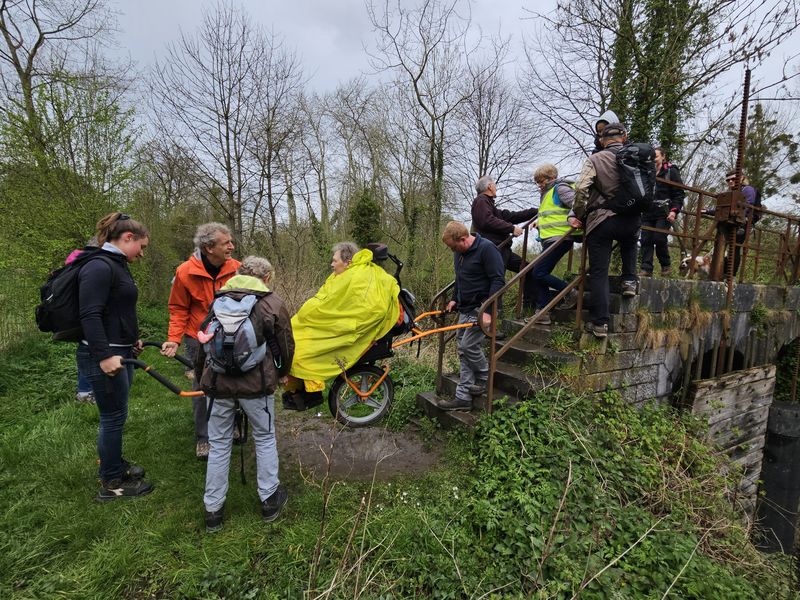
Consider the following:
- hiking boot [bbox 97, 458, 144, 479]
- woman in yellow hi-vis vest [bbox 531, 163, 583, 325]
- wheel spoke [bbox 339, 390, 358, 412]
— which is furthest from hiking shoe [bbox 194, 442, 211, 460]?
woman in yellow hi-vis vest [bbox 531, 163, 583, 325]

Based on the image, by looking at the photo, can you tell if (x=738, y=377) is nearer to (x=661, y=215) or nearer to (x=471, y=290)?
(x=661, y=215)

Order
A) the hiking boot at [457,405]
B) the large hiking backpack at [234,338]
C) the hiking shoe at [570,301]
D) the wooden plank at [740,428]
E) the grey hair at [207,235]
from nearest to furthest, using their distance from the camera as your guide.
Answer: the large hiking backpack at [234,338], the grey hair at [207,235], the hiking boot at [457,405], the hiking shoe at [570,301], the wooden plank at [740,428]

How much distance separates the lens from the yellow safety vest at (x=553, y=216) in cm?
436

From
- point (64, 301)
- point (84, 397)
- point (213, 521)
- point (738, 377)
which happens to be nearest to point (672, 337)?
point (738, 377)

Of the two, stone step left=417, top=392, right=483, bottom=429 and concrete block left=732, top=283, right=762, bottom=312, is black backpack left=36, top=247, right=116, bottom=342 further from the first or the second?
concrete block left=732, top=283, right=762, bottom=312

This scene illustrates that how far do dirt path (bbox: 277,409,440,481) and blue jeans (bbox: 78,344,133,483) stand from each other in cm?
132

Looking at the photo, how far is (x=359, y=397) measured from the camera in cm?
416

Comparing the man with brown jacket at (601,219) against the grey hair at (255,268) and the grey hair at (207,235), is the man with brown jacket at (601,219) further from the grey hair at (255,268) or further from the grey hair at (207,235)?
the grey hair at (207,235)

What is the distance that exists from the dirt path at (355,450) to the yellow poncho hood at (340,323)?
0.55 m

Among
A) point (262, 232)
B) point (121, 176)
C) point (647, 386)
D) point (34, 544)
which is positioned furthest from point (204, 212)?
point (647, 386)

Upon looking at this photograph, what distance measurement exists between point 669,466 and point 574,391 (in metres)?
1.10

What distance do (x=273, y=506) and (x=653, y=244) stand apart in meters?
5.75

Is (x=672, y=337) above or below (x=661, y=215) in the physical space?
below

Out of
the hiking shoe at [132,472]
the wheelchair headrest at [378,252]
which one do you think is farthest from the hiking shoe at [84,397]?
the wheelchair headrest at [378,252]
